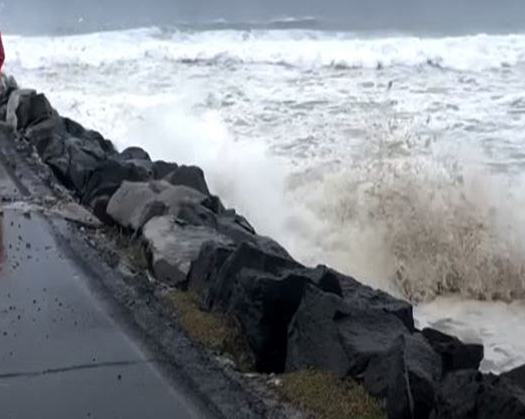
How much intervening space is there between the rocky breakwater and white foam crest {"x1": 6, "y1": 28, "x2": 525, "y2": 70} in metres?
20.5

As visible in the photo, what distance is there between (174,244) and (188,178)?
2.63 m

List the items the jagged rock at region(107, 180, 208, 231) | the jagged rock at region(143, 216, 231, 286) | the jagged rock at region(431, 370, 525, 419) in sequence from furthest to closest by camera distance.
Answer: the jagged rock at region(107, 180, 208, 231) < the jagged rock at region(143, 216, 231, 286) < the jagged rock at region(431, 370, 525, 419)

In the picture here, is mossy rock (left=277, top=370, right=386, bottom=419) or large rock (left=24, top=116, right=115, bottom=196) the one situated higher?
mossy rock (left=277, top=370, right=386, bottom=419)

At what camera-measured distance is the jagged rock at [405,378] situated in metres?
4.11

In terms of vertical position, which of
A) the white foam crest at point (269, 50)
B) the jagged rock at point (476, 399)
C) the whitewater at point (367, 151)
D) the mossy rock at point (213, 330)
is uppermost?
the jagged rock at point (476, 399)

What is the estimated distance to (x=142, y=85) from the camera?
74.8 ft

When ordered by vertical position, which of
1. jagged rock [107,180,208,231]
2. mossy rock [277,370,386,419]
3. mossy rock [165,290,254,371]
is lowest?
jagged rock [107,180,208,231]

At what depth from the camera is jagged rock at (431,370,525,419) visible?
12.5 feet

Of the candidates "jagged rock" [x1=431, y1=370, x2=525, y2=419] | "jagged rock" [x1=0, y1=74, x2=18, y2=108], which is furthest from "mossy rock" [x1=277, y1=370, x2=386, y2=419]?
"jagged rock" [x1=0, y1=74, x2=18, y2=108]

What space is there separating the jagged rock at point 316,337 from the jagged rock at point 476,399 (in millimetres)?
592

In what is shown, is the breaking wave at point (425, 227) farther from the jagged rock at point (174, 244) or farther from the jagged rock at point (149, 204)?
the jagged rock at point (174, 244)

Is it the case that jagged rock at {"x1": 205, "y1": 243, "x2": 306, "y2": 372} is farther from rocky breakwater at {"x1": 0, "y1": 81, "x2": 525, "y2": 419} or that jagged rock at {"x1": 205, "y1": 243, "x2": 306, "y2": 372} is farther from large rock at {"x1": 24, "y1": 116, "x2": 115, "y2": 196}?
large rock at {"x1": 24, "y1": 116, "x2": 115, "y2": 196}

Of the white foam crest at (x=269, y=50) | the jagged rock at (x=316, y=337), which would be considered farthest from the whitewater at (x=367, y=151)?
the jagged rock at (x=316, y=337)

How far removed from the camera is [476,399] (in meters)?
3.88
